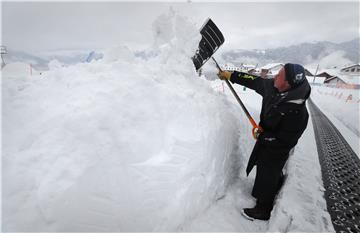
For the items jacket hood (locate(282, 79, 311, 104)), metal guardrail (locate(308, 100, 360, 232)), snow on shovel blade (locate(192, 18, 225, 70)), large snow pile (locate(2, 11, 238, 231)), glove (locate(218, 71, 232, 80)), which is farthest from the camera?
snow on shovel blade (locate(192, 18, 225, 70))

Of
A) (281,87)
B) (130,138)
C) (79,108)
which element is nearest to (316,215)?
(281,87)

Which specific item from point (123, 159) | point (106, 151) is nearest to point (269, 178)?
point (123, 159)

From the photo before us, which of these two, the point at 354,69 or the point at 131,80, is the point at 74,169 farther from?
the point at 354,69

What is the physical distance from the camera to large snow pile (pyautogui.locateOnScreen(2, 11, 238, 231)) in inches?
57.2

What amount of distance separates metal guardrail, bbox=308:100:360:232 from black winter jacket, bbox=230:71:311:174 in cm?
84

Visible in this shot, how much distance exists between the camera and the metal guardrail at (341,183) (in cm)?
216

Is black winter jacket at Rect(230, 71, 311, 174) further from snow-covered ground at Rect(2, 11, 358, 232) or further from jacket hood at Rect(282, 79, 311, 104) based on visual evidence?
snow-covered ground at Rect(2, 11, 358, 232)

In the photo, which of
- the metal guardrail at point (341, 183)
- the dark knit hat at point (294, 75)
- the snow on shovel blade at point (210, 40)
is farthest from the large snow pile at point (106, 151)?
the snow on shovel blade at point (210, 40)

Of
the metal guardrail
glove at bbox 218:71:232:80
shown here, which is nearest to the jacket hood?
glove at bbox 218:71:232:80

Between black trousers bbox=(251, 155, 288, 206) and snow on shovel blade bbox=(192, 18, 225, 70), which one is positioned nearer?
black trousers bbox=(251, 155, 288, 206)

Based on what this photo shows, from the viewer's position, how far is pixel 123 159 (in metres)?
1.69

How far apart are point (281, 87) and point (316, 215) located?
1454mm

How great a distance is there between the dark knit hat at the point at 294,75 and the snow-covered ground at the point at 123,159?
3.19ft

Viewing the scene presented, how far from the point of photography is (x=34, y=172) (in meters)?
1.47
